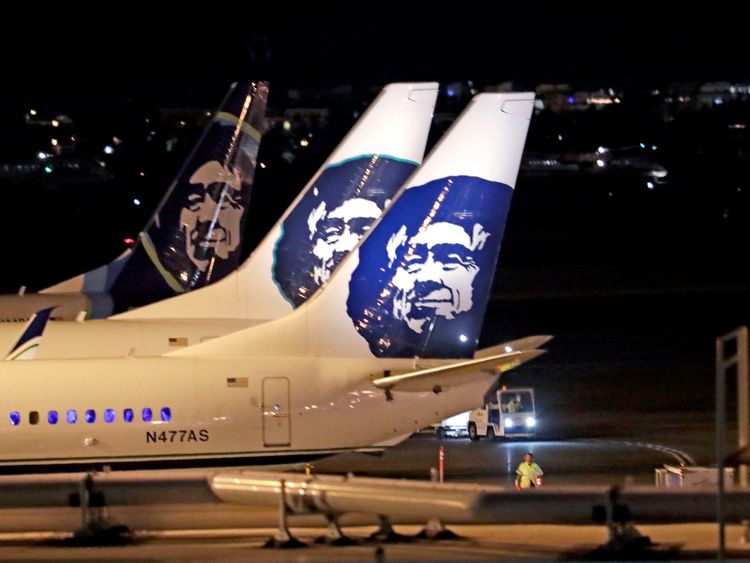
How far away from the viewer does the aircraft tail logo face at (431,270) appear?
64.8ft

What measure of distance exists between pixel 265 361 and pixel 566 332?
2690 centimetres

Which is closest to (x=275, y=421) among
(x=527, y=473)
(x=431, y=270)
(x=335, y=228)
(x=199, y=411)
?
(x=199, y=411)

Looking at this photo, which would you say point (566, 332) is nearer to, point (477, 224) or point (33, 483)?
point (477, 224)

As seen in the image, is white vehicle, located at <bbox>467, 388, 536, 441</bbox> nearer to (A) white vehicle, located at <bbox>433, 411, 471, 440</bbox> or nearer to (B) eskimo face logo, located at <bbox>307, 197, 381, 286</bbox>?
(A) white vehicle, located at <bbox>433, 411, 471, 440</bbox>

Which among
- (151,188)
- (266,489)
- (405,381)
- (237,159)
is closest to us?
(266,489)

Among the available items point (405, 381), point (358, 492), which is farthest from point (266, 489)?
point (405, 381)

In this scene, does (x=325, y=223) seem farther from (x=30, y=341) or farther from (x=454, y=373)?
(x=454, y=373)

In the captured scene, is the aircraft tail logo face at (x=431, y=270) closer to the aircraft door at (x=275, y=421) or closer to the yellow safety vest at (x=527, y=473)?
the aircraft door at (x=275, y=421)

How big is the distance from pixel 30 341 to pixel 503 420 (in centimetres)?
1322

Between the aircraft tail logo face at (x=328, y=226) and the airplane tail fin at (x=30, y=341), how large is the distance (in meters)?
4.55

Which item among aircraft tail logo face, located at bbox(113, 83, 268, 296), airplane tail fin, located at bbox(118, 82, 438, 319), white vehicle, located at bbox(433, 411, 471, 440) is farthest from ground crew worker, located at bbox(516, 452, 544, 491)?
aircraft tail logo face, located at bbox(113, 83, 268, 296)

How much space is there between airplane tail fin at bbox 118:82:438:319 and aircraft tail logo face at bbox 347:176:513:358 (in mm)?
4336

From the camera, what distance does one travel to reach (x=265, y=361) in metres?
20.1

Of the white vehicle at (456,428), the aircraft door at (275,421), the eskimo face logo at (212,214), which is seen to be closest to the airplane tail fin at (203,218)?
the eskimo face logo at (212,214)
